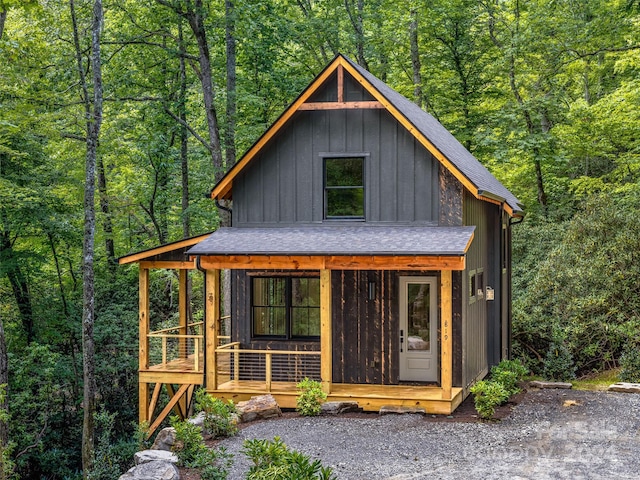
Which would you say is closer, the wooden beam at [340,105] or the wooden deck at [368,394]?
the wooden deck at [368,394]

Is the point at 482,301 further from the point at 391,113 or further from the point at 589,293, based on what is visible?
the point at 391,113

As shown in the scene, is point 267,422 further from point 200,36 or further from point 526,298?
point 200,36

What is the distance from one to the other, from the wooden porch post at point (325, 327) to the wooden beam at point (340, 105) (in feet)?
11.0

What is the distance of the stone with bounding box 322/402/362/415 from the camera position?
1325 centimetres

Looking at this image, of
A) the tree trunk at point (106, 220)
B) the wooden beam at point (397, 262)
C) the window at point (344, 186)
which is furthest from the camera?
the tree trunk at point (106, 220)

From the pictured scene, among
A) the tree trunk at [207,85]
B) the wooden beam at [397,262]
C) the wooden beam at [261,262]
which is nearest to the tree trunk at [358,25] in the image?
the tree trunk at [207,85]

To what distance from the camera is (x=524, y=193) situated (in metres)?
28.2

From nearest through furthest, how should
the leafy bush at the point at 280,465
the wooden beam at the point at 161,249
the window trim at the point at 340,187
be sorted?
the leafy bush at the point at 280,465
the window trim at the point at 340,187
the wooden beam at the point at 161,249

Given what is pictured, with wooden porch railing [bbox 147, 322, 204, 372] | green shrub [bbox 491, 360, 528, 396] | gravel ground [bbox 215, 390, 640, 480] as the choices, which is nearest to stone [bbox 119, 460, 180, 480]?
gravel ground [bbox 215, 390, 640, 480]

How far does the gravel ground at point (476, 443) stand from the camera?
9820 millimetres

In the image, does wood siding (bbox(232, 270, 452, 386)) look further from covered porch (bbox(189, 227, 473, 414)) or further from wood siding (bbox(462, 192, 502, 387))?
wood siding (bbox(462, 192, 502, 387))

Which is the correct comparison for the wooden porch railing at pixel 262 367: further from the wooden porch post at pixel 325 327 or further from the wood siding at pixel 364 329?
the wooden porch post at pixel 325 327

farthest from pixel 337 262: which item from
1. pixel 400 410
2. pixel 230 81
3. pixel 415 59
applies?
pixel 415 59

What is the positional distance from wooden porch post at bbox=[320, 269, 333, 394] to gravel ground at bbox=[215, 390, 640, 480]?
0.84m
